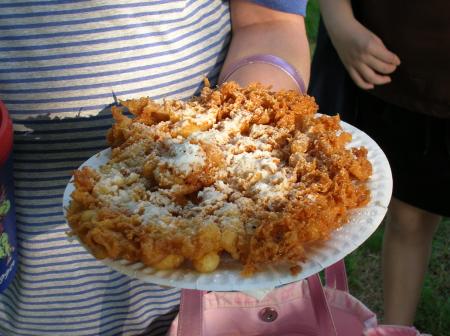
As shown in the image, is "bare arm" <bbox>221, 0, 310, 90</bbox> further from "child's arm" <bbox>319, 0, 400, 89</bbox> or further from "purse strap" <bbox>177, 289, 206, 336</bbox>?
"purse strap" <bbox>177, 289, 206, 336</bbox>

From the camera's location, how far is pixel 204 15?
1154 millimetres

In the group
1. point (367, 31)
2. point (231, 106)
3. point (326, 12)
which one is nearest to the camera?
point (231, 106)

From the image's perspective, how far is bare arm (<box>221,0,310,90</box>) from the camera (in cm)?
116

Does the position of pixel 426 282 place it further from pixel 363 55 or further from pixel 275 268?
pixel 275 268

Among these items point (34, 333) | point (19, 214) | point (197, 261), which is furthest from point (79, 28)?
point (34, 333)

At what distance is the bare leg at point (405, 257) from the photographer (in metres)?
1.69

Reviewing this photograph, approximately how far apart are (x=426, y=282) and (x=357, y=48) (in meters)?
0.97

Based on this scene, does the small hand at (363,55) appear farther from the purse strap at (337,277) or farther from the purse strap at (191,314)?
the purse strap at (191,314)

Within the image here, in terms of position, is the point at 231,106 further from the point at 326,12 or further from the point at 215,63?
the point at 326,12

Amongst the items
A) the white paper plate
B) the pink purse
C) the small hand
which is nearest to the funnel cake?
the white paper plate

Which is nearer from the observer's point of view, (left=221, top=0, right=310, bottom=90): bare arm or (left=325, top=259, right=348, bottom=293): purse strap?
(left=221, top=0, right=310, bottom=90): bare arm

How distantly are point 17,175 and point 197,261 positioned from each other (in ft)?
1.69

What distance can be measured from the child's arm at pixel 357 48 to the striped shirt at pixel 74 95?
37 centimetres

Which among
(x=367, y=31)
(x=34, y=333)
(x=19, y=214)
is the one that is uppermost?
(x=367, y=31)
